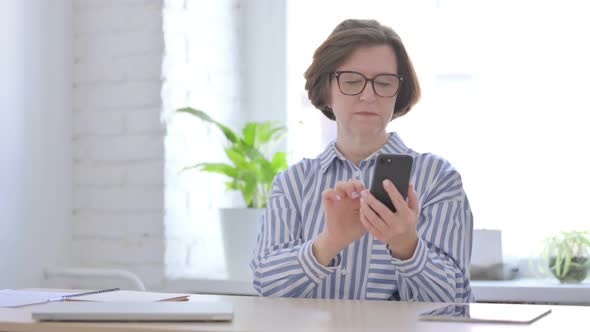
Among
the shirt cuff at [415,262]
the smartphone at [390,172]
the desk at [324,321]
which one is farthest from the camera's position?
the shirt cuff at [415,262]

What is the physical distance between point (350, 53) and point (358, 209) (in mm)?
445

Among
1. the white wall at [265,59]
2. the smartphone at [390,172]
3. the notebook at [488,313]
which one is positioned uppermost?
the white wall at [265,59]

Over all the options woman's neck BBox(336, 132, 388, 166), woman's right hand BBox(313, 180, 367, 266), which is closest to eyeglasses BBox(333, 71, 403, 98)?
woman's neck BBox(336, 132, 388, 166)

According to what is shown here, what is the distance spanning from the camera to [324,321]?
1.22 metres

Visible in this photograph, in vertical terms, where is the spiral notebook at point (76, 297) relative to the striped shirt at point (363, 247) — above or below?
below

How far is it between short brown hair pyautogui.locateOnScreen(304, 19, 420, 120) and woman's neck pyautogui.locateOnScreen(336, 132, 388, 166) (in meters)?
0.13

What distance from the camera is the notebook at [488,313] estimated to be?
1.21m

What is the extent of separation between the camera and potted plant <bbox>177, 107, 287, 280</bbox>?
240cm

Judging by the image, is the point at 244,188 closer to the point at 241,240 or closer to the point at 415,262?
the point at 241,240

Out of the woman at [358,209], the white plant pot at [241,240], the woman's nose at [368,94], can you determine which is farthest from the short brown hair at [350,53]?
the white plant pot at [241,240]

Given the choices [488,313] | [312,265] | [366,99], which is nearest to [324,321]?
[488,313]

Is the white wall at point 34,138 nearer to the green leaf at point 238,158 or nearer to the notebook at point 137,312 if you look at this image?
the green leaf at point 238,158

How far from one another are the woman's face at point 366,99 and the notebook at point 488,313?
510 mm

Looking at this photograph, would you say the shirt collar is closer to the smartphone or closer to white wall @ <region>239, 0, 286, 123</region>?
the smartphone
